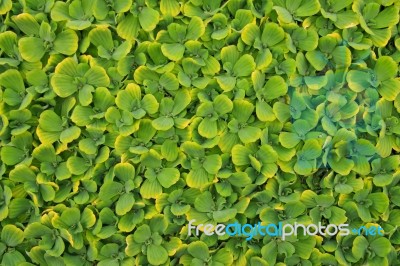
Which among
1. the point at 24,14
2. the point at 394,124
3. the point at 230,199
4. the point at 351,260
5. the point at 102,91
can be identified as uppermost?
the point at 24,14

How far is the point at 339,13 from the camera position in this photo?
118 cm

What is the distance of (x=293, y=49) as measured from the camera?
45.7 inches

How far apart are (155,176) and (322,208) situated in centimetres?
41

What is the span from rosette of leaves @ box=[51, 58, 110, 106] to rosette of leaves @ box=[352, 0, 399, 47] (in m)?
0.61

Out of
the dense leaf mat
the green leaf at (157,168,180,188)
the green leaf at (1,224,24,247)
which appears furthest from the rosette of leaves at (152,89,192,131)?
the green leaf at (1,224,24,247)

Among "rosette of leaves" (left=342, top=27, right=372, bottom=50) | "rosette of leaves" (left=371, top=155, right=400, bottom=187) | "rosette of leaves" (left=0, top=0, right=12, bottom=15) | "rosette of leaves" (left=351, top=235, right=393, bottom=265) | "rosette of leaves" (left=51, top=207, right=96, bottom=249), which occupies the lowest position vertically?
"rosette of leaves" (left=351, top=235, right=393, bottom=265)

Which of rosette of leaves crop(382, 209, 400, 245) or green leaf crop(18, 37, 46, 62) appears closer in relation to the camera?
green leaf crop(18, 37, 46, 62)

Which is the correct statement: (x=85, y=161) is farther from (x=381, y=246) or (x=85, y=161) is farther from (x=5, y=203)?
(x=381, y=246)

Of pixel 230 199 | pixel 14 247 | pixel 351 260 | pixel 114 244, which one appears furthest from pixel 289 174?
pixel 14 247

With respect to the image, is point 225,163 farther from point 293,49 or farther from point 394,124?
point 394,124

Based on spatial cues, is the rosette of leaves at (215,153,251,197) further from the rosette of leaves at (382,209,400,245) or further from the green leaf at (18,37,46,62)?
the green leaf at (18,37,46,62)

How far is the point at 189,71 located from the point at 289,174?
1.12 feet

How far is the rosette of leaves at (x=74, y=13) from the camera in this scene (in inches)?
44.6

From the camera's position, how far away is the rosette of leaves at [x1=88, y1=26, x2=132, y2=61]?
1.14 meters
